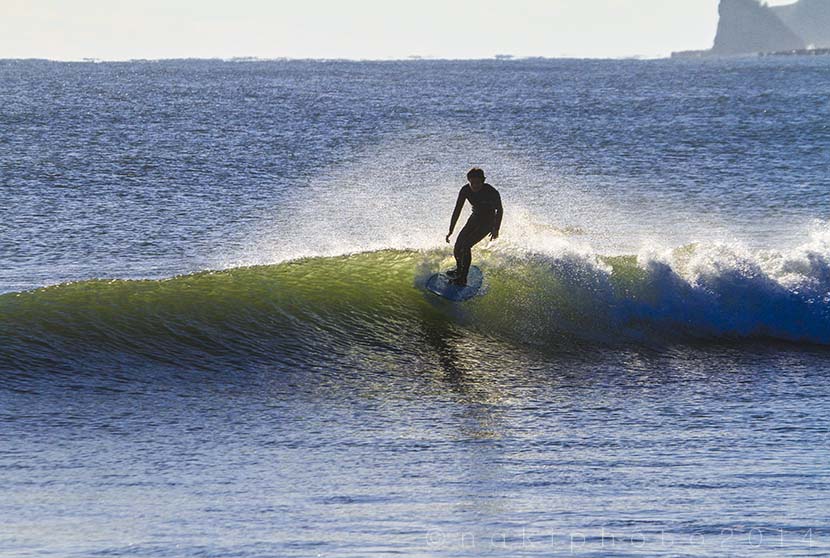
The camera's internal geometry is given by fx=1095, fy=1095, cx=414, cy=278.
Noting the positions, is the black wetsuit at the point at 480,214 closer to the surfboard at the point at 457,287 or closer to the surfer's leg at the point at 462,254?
the surfer's leg at the point at 462,254

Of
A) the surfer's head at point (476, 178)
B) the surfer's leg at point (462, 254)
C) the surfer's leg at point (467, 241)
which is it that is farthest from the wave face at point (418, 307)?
the surfer's head at point (476, 178)

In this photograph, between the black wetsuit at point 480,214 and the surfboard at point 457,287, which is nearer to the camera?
the black wetsuit at point 480,214

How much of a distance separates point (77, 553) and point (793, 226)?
20.6 m

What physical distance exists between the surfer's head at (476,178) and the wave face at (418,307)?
1783 millimetres

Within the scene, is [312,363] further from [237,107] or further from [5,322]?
[237,107]

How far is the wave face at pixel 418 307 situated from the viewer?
13188mm

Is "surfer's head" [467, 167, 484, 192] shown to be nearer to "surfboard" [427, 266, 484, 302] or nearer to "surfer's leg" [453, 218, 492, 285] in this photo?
"surfer's leg" [453, 218, 492, 285]

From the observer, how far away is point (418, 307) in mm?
14570

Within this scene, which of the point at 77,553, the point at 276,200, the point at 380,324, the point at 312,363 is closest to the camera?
the point at 77,553

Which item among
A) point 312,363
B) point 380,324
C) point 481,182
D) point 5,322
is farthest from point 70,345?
point 481,182

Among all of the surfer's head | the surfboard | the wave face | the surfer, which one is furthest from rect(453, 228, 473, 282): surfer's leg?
the surfer's head

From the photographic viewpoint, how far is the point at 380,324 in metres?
14.1

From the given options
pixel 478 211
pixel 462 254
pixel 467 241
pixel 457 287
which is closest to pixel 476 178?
pixel 478 211

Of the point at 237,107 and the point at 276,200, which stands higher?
the point at 237,107
